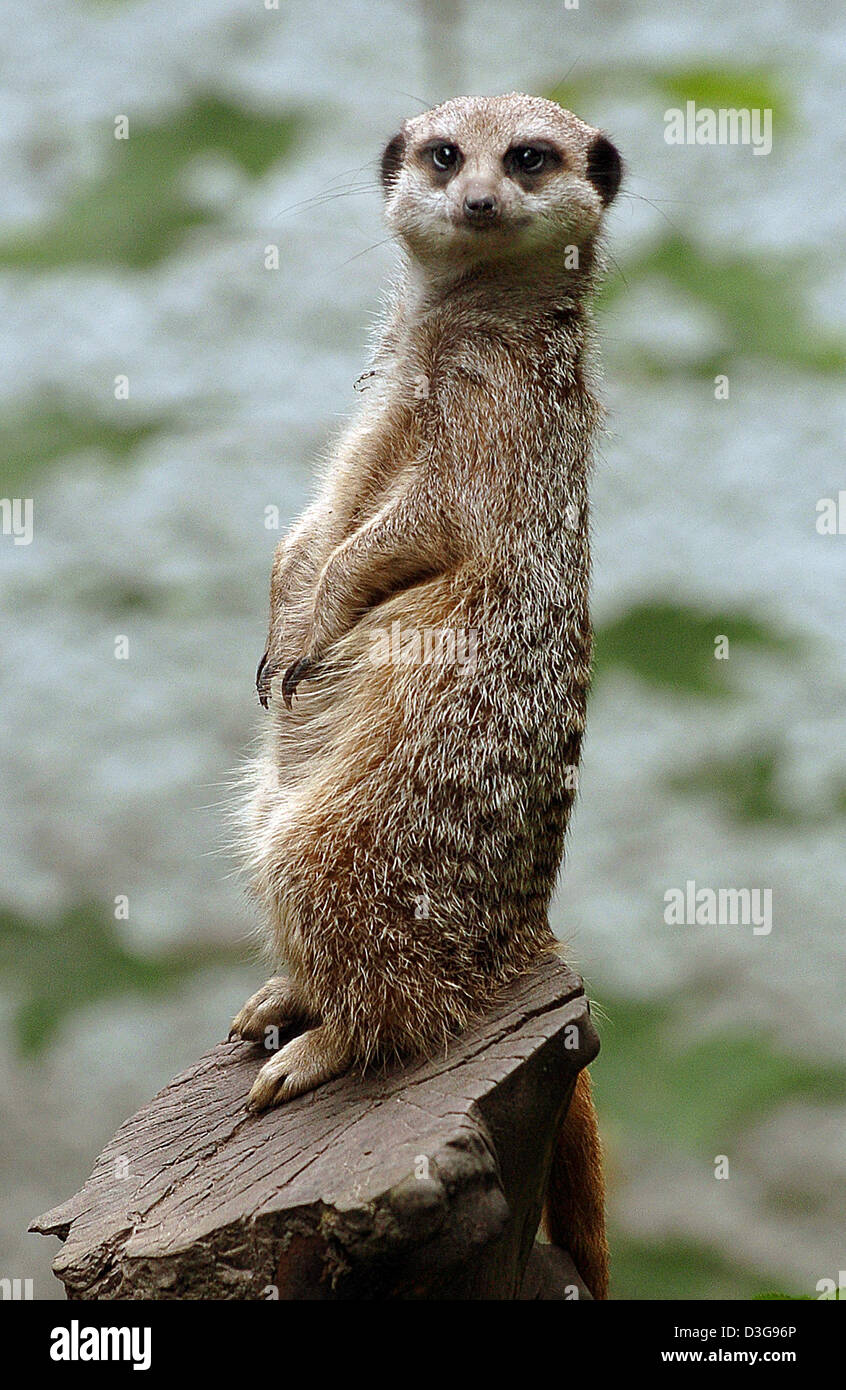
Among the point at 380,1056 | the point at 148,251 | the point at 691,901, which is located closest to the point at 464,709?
the point at 380,1056

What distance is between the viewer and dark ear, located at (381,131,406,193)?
239cm

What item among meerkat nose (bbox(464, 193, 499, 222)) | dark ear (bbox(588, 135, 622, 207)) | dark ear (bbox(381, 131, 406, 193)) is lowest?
meerkat nose (bbox(464, 193, 499, 222))

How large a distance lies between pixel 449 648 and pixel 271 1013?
27.8 inches

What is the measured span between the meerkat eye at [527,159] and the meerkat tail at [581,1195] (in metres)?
1.49

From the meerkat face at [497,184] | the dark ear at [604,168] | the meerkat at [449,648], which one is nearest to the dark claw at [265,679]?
the meerkat at [449,648]

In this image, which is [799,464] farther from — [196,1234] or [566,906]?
[196,1234]

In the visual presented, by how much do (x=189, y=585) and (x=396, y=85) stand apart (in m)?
1.70

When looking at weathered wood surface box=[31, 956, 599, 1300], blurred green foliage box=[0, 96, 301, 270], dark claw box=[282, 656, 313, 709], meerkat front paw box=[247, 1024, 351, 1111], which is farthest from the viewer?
blurred green foliage box=[0, 96, 301, 270]

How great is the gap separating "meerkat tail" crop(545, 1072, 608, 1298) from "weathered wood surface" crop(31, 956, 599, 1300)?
5 centimetres

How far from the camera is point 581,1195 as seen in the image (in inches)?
81.3

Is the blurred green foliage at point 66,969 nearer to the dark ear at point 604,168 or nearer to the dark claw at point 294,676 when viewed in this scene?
the dark claw at point 294,676

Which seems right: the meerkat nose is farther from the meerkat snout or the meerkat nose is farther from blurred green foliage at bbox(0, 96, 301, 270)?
blurred green foliage at bbox(0, 96, 301, 270)

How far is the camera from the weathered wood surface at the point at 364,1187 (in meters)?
1.54

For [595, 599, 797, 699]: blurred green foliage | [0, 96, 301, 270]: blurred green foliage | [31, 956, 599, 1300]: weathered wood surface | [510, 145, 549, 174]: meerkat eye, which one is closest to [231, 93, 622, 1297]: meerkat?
[510, 145, 549, 174]: meerkat eye
